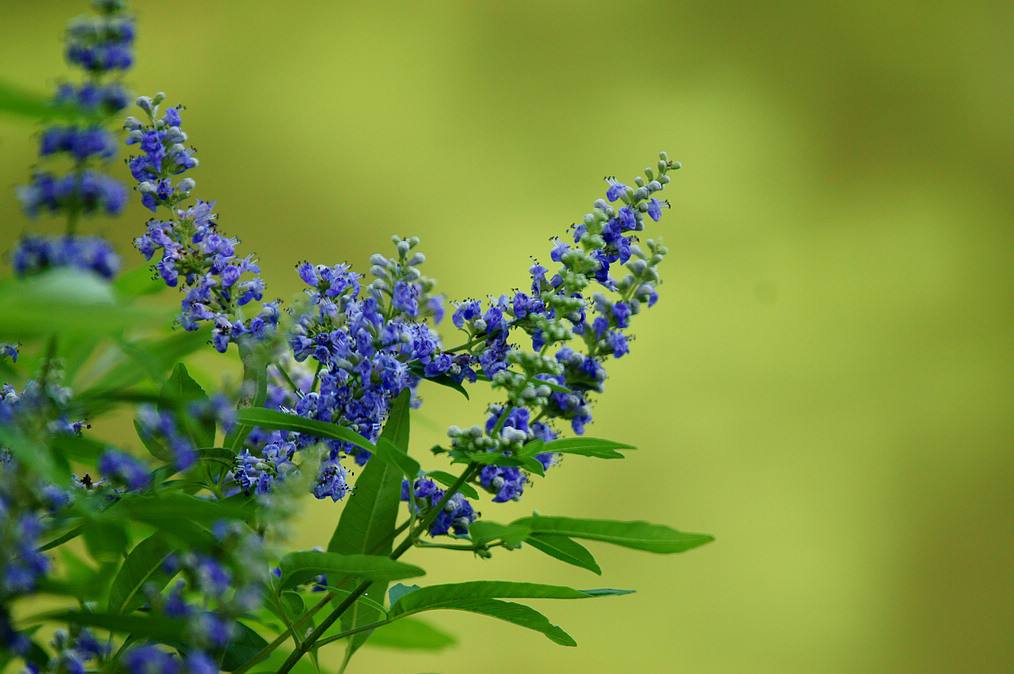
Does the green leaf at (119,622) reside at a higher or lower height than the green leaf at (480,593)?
lower

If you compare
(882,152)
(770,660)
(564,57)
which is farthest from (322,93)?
(770,660)

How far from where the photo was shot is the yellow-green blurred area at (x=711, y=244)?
2270 millimetres

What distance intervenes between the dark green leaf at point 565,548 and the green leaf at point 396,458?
2.4 inches

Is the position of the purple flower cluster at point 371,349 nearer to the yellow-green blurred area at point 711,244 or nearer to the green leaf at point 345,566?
the green leaf at point 345,566

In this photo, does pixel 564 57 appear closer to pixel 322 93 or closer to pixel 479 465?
pixel 322 93

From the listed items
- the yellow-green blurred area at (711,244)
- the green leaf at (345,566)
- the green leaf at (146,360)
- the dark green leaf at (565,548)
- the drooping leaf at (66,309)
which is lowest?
the green leaf at (345,566)

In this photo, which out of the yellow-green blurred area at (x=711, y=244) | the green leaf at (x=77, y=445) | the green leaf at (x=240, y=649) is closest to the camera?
the green leaf at (x=77, y=445)

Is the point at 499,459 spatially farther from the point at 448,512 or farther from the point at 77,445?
the point at 77,445

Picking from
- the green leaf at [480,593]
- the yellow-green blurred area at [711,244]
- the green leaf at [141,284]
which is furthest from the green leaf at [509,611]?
the yellow-green blurred area at [711,244]

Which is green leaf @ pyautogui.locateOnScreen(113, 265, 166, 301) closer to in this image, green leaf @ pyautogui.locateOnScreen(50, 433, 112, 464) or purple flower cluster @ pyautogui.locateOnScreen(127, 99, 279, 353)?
purple flower cluster @ pyautogui.locateOnScreen(127, 99, 279, 353)

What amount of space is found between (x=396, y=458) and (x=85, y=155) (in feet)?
0.63

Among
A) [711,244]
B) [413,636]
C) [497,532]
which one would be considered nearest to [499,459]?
[497,532]

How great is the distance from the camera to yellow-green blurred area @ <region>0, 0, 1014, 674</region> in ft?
7.45

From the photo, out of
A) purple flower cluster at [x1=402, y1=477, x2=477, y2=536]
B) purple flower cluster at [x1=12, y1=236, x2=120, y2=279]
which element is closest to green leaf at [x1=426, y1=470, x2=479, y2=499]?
purple flower cluster at [x1=402, y1=477, x2=477, y2=536]
